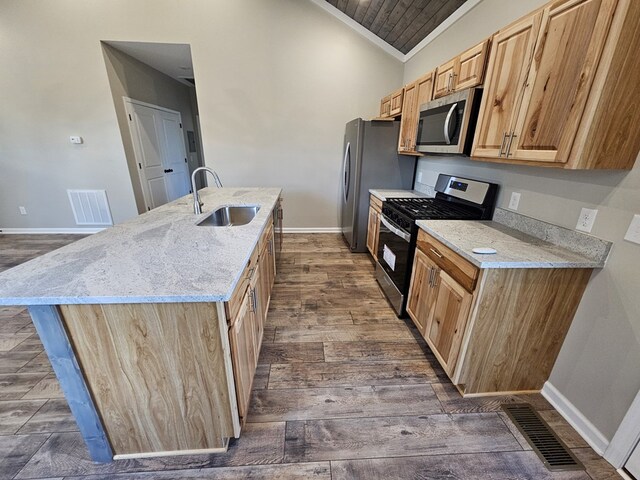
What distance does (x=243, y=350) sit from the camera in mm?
1343

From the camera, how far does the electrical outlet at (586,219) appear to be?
4.40ft

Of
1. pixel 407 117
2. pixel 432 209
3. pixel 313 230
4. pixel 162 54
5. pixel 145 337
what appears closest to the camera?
pixel 145 337

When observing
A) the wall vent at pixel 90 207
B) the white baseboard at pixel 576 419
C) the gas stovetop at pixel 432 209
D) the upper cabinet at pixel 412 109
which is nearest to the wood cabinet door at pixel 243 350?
the gas stovetop at pixel 432 209

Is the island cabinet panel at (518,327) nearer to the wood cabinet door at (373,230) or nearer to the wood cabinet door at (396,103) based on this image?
the wood cabinet door at (373,230)

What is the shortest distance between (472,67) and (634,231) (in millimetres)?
1352

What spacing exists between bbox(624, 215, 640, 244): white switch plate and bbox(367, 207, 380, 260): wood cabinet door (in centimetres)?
200

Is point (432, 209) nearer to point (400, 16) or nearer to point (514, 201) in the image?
point (514, 201)

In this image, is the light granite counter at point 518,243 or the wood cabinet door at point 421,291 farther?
the wood cabinet door at point 421,291

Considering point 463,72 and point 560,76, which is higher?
point 463,72

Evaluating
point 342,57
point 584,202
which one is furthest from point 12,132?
point 584,202

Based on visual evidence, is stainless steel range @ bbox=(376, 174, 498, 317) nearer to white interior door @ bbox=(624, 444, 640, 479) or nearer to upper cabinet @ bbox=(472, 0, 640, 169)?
upper cabinet @ bbox=(472, 0, 640, 169)

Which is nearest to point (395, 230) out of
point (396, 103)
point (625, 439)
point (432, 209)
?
point (432, 209)

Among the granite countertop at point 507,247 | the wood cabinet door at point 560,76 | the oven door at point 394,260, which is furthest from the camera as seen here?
the oven door at point 394,260

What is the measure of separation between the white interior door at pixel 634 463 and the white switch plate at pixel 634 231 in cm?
91
